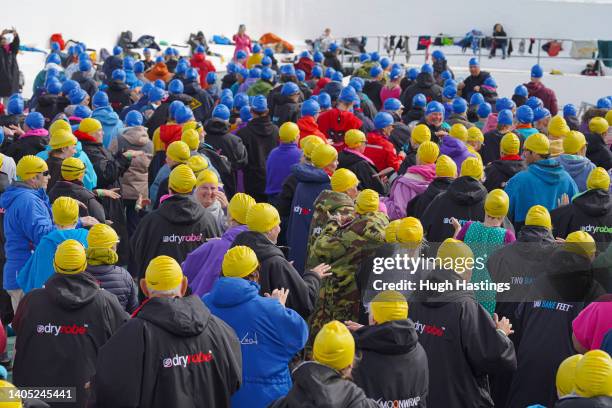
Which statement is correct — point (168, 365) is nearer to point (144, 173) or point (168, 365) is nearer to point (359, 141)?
point (359, 141)

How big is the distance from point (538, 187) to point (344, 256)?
2.77 meters

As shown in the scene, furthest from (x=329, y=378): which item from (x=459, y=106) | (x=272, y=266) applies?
(x=459, y=106)

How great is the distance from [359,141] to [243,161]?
7.07 ft

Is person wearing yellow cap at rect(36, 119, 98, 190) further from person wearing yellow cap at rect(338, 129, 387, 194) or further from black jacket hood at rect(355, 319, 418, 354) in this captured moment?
black jacket hood at rect(355, 319, 418, 354)

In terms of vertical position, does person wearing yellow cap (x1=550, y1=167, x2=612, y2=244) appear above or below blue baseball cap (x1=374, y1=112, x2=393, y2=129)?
below

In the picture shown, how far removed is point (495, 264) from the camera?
24.5 feet

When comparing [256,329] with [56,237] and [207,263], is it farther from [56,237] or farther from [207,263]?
Answer: [56,237]

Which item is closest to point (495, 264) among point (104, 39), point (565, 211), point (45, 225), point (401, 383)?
point (565, 211)

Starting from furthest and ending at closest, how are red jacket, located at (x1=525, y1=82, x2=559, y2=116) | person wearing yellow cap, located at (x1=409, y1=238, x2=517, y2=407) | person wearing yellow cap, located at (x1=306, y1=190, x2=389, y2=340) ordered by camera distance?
red jacket, located at (x1=525, y1=82, x2=559, y2=116), person wearing yellow cap, located at (x1=306, y1=190, x2=389, y2=340), person wearing yellow cap, located at (x1=409, y1=238, x2=517, y2=407)

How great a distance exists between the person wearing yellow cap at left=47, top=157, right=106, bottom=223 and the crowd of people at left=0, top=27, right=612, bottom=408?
0.01m

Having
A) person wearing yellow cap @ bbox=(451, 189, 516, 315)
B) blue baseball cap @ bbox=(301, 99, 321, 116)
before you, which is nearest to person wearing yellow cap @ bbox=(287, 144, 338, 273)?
person wearing yellow cap @ bbox=(451, 189, 516, 315)

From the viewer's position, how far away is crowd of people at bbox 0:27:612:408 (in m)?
5.31

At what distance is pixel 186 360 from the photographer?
17.4 ft

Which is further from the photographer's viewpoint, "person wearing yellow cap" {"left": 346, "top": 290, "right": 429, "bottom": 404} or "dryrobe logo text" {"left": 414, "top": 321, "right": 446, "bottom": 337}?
"dryrobe logo text" {"left": 414, "top": 321, "right": 446, "bottom": 337}
